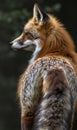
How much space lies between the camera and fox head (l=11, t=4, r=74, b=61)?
10156 millimetres

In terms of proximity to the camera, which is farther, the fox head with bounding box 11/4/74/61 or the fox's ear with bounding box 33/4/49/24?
the fox's ear with bounding box 33/4/49/24

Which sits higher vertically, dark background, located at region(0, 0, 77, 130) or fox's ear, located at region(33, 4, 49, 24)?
dark background, located at region(0, 0, 77, 130)

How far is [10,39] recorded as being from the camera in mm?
18359

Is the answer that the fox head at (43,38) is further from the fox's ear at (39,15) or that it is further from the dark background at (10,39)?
the dark background at (10,39)

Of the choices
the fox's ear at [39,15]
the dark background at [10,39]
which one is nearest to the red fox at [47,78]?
the fox's ear at [39,15]

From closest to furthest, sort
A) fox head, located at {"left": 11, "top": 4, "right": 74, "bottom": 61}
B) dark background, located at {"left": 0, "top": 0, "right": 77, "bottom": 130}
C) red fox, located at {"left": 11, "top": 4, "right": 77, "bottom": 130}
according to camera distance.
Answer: red fox, located at {"left": 11, "top": 4, "right": 77, "bottom": 130}, fox head, located at {"left": 11, "top": 4, "right": 74, "bottom": 61}, dark background, located at {"left": 0, "top": 0, "right": 77, "bottom": 130}

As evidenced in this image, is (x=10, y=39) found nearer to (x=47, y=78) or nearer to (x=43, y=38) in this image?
(x=43, y=38)

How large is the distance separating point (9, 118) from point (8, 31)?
3197 mm

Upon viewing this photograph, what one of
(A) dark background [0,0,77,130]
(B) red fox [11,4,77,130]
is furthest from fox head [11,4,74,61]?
(A) dark background [0,0,77,130]

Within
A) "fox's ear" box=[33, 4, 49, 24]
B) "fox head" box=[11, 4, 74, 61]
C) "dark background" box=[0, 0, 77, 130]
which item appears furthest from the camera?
"dark background" box=[0, 0, 77, 130]

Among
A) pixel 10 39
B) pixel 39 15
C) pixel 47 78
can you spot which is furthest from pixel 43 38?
pixel 10 39

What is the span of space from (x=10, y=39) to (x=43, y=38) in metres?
8.20

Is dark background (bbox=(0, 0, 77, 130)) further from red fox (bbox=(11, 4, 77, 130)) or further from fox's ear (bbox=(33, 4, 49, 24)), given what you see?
red fox (bbox=(11, 4, 77, 130))

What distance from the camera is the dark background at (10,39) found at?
56.7 feet
